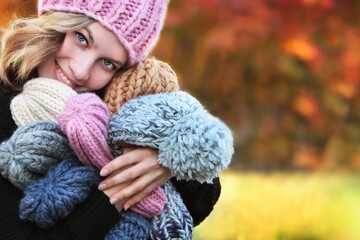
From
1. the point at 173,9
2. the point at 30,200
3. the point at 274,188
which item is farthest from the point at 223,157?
the point at 173,9

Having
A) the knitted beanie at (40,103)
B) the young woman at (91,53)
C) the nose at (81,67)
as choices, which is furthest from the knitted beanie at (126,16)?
the knitted beanie at (40,103)

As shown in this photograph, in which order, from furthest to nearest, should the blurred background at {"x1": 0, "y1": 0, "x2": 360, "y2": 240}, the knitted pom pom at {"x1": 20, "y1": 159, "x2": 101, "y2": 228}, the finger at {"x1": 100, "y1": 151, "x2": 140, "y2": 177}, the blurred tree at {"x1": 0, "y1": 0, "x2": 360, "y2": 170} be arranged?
the blurred tree at {"x1": 0, "y1": 0, "x2": 360, "y2": 170}, the blurred background at {"x1": 0, "y1": 0, "x2": 360, "y2": 240}, the finger at {"x1": 100, "y1": 151, "x2": 140, "y2": 177}, the knitted pom pom at {"x1": 20, "y1": 159, "x2": 101, "y2": 228}

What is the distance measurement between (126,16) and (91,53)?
15 centimetres

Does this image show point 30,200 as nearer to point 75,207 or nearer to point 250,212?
point 75,207

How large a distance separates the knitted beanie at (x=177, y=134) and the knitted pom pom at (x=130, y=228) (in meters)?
0.16

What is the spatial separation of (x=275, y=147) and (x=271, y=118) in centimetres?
26

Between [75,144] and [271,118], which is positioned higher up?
[271,118]

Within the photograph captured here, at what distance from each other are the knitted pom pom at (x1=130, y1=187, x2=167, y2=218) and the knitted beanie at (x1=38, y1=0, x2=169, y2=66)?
0.40 metres

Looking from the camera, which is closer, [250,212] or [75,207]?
[75,207]

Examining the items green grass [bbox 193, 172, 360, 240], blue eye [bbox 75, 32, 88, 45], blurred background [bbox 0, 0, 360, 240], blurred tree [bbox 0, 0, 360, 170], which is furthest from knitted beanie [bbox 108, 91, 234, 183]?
blurred tree [bbox 0, 0, 360, 170]

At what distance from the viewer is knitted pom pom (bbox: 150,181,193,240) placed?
1.43 meters

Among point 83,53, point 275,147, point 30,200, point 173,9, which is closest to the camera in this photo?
point 30,200

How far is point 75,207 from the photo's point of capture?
1348mm

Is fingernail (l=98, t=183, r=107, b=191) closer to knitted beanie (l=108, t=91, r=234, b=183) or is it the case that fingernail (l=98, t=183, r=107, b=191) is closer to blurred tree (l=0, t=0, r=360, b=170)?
knitted beanie (l=108, t=91, r=234, b=183)
